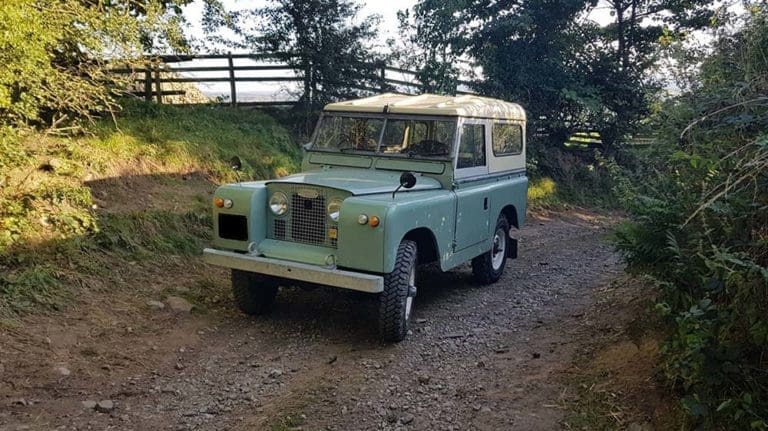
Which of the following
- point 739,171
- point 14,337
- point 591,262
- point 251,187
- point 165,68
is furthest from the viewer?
point 165,68

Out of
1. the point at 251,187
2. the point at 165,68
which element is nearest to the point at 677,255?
the point at 251,187

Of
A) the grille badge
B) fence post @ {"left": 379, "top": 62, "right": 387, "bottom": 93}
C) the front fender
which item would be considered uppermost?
fence post @ {"left": 379, "top": 62, "right": 387, "bottom": 93}

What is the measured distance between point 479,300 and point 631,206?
7.41 feet

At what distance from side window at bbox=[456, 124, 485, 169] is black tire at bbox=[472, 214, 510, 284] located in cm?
99

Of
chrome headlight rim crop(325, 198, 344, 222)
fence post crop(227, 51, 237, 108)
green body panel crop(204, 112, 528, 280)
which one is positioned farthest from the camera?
fence post crop(227, 51, 237, 108)

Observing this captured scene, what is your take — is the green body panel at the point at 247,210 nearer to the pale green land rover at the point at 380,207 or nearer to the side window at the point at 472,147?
the pale green land rover at the point at 380,207

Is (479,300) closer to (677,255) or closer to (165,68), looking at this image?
(677,255)

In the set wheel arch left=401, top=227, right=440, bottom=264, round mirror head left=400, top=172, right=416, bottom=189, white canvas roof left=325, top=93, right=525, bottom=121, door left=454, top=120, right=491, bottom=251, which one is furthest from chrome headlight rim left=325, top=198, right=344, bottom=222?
white canvas roof left=325, top=93, right=525, bottom=121

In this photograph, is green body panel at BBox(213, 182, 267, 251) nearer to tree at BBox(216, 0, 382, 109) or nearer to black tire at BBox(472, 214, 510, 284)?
black tire at BBox(472, 214, 510, 284)

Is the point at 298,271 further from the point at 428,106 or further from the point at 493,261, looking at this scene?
the point at 493,261

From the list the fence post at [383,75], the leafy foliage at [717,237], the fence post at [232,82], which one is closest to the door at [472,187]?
the leafy foliage at [717,237]

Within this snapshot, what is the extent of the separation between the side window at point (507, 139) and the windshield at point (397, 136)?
3.97ft

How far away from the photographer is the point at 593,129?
49.4 ft

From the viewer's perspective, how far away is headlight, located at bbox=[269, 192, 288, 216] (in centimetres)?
535
